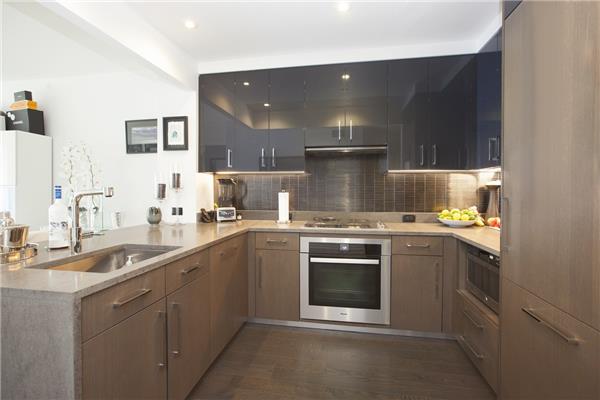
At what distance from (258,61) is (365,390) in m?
2.90

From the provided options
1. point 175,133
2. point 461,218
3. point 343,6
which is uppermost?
point 343,6

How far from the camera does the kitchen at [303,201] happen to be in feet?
3.03

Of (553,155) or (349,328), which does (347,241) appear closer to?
(349,328)

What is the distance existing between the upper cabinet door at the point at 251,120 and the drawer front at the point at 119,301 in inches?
63.6

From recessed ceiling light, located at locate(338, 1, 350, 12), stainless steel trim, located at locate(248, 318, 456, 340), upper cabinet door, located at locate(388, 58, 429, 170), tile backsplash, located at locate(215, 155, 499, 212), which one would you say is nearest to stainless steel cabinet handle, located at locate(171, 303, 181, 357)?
stainless steel trim, located at locate(248, 318, 456, 340)

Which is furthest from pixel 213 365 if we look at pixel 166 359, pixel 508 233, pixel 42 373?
pixel 508 233

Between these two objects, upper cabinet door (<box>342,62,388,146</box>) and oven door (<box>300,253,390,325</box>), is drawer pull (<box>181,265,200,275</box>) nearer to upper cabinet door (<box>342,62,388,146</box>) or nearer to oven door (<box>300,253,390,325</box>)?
oven door (<box>300,253,390,325</box>)

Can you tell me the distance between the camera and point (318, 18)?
6.76ft

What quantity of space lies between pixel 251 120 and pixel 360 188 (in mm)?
1330

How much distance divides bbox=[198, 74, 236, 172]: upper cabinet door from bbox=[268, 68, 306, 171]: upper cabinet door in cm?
42

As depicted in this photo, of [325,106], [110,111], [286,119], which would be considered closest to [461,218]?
[325,106]

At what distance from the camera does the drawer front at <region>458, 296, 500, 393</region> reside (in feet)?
5.18

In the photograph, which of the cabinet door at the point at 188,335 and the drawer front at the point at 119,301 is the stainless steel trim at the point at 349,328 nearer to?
the cabinet door at the point at 188,335

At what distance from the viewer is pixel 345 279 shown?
2346mm
